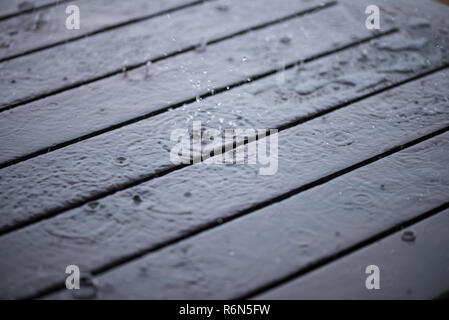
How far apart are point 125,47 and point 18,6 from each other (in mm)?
454

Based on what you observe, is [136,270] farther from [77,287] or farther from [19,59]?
[19,59]

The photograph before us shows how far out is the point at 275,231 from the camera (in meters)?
0.83

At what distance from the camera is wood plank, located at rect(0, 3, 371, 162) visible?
1.04 m

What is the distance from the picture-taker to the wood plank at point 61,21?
1.32 m

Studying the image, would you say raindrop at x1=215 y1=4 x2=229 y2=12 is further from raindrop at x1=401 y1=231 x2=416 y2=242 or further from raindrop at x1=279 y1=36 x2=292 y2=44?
raindrop at x1=401 y1=231 x2=416 y2=242

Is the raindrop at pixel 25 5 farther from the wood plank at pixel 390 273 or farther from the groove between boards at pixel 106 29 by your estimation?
the wood plank at pixel 390 273

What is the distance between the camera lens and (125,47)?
1291 mm

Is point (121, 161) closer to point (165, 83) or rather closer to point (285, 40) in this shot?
point (165, 83)

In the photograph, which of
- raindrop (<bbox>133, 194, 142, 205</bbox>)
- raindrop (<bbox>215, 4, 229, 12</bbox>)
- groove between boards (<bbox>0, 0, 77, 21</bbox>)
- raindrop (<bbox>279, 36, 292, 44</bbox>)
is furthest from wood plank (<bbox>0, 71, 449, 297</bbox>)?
groove between boards (<bbox>0, 0, 77, 21</bbox>)

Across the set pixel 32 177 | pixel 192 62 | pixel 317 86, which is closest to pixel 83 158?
pixel 32 177

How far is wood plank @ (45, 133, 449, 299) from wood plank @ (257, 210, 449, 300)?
22 mm

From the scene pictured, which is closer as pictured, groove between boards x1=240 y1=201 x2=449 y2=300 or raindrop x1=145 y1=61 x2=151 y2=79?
groove between boards x1=240 y1=201 x2=449 y2=300

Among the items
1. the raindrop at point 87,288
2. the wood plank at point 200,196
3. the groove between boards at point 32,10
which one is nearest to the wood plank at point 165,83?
the wood plank at point 200,196

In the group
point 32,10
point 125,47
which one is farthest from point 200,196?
point 32,10
